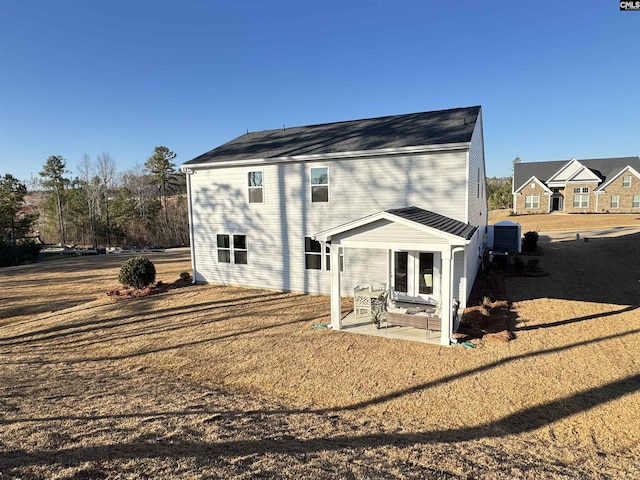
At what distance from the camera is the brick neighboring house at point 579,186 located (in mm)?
44406

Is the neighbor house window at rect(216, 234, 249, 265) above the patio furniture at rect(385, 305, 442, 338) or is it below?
above

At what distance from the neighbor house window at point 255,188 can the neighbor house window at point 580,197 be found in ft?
161

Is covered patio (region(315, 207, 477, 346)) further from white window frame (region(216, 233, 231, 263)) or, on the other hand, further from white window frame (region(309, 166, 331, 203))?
white window frame (region(216, 233, 231, 263))

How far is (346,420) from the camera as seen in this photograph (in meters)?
5.72

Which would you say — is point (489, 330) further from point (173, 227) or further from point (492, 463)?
point (173, 227)

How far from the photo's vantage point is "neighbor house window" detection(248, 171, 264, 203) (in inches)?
583

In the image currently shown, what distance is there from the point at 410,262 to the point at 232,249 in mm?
7830

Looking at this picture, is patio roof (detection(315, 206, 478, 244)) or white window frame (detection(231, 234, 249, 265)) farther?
white window frame (detection(231, 234, 249, 265))

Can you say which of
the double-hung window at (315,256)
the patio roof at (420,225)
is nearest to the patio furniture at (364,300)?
the patio roof at (420,225)

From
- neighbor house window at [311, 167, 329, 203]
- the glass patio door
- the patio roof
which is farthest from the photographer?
neighbor house window at [311, 167, 329, 203]

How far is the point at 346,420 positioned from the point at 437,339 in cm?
438

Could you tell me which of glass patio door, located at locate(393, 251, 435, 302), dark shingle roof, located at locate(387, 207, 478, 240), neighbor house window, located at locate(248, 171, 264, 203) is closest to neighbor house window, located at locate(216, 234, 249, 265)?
neighbor house window, located at locate(248, 171, 264, 203)

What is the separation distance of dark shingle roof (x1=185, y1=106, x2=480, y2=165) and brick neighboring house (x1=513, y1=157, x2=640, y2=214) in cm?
4168

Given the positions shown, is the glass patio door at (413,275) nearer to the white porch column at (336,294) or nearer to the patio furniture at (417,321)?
the patio furniture at (417,321)
